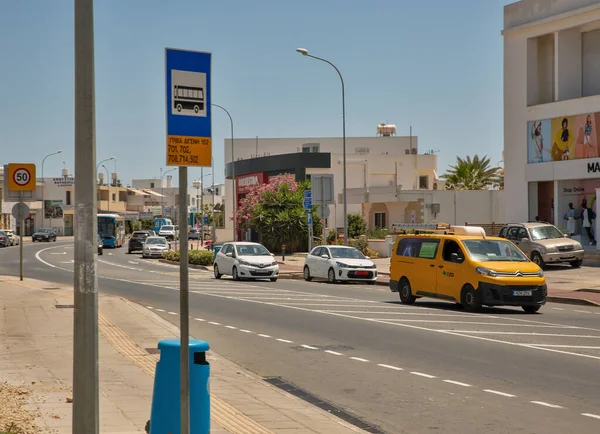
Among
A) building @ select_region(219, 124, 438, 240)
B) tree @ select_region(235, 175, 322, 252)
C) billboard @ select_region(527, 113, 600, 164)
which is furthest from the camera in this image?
building @ select_region(219, 124, 438, 240)

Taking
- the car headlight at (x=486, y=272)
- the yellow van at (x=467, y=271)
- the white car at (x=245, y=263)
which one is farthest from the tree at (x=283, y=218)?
the car headlight at (x=486, y=272)

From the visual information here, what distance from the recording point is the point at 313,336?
17.0 metres

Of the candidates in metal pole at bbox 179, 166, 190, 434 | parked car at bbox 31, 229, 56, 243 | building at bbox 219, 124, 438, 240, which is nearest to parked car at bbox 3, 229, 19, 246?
parked car at bbox 31, 229, 56, 243

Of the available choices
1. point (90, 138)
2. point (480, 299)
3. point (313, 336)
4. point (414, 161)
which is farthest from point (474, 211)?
point (90, 138)

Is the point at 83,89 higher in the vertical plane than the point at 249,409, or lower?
higher

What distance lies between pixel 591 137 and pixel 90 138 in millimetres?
38471

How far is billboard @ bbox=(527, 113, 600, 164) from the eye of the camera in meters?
41.4

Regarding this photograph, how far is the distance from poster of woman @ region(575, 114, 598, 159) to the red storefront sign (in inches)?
1251

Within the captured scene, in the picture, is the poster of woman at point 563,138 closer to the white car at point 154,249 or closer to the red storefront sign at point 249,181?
the white car at point 154,249

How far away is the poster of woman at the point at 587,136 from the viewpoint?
135ft

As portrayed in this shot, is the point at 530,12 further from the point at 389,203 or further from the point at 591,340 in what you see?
the point at 591,340

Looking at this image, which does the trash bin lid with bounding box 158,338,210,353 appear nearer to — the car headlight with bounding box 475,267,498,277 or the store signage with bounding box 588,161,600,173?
the car headlight with bounding box 475,267,498,277

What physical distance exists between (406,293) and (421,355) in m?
9.84

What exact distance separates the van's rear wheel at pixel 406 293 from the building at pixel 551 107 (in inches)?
797
